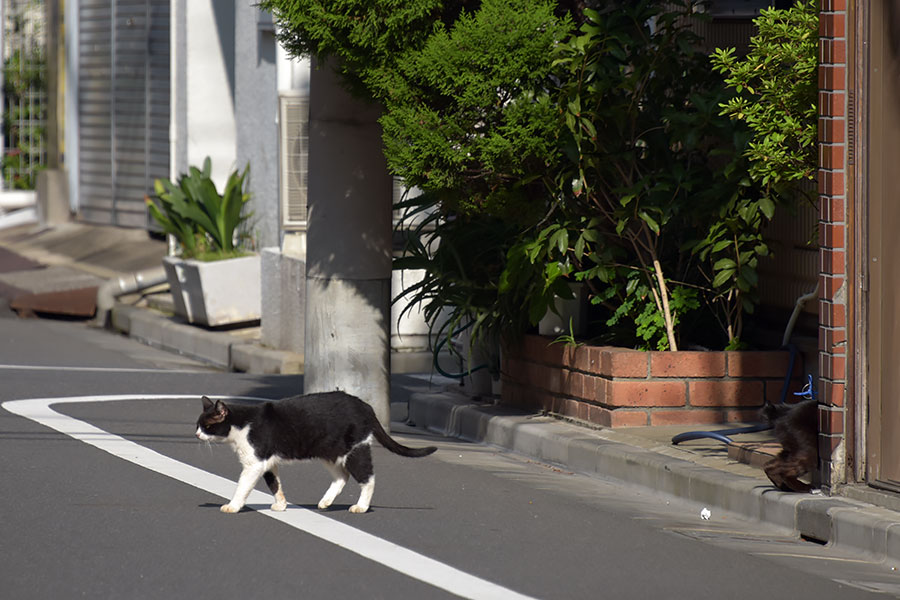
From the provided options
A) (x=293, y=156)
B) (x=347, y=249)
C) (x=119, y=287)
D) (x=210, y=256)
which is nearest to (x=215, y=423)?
(x=347, y=249)

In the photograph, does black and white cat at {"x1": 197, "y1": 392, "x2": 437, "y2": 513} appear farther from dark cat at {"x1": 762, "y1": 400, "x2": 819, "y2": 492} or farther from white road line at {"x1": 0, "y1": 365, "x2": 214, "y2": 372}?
white road line at {"x1": 0, "y1": 365, "x2": 214, "y2": 372}

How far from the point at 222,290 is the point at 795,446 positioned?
957 centimetres

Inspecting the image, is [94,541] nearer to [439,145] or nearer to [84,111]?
[439,145]

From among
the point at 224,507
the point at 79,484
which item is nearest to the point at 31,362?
the point at 79,484

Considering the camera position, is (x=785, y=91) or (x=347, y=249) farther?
(x=347, y=249)

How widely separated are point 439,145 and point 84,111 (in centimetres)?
1618

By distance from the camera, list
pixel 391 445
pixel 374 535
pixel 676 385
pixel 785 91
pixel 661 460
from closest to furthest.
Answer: pixel 374 535 < pixel 391 445 < pixel 785 91 < pixel 661 460 < pixel 676 385

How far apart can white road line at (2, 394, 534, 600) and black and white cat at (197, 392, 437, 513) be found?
0.73ft

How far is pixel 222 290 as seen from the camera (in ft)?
51.8

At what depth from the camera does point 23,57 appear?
26188 millimetres

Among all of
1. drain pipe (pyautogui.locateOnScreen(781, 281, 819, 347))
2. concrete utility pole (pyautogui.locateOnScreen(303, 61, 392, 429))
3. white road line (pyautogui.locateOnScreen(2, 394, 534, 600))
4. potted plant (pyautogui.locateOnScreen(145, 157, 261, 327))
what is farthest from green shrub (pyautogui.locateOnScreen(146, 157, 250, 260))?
drain pipe (pyautogui.locateOnScreen(781, 281, 819, 347))

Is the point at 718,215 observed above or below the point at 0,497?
above

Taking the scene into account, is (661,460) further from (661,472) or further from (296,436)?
(296,436)

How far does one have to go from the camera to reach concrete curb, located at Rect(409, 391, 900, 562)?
6609mm
